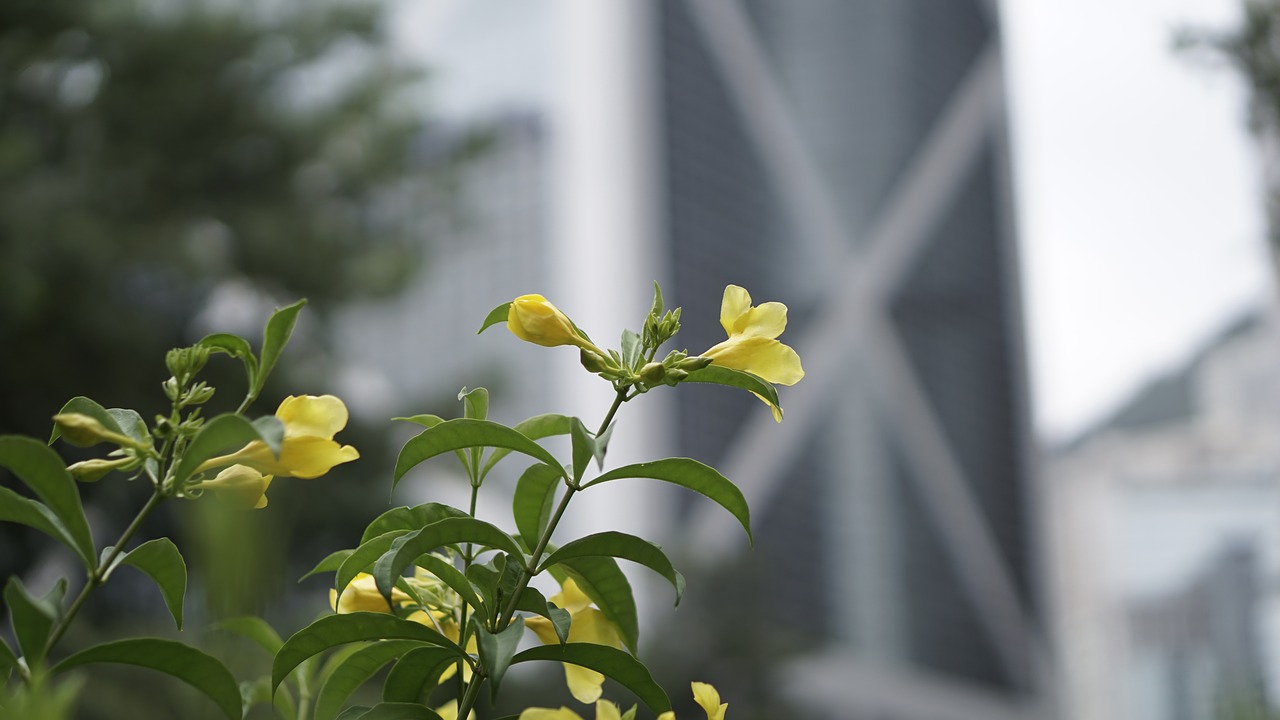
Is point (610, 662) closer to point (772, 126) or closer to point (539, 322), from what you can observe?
point (539, 322)

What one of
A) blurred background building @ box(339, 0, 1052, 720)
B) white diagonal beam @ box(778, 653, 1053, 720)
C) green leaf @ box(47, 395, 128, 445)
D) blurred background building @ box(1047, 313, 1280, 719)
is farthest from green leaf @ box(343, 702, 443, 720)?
white diagonal beam @ box(778, 653, 1053, 720)

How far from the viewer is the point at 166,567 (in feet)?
1.11

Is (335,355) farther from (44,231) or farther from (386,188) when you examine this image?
(44,231)

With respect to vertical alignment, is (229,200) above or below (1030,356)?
below

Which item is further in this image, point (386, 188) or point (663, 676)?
point (663, 676)

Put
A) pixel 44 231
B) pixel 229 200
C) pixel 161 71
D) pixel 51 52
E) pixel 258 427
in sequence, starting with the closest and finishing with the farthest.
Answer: pixel 258 427
pixel 44 231
pixel 51 52
pixel 161 71
pixel 229 200

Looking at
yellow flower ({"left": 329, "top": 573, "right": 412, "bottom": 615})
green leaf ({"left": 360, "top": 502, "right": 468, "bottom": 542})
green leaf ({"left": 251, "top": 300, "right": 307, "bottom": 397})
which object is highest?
green leaf ({"left": 251, "top": 300, "right": 307, "bottom": 397})

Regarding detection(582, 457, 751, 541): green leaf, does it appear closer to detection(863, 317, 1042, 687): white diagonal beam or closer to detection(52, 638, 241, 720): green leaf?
detection(52, 638, 241, 720): green leaf

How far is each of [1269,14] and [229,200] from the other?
2990mm

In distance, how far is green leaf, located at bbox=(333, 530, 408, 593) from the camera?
1.15ft

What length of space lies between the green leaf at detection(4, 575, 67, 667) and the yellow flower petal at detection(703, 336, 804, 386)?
0.62 feet

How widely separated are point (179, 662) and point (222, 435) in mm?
57

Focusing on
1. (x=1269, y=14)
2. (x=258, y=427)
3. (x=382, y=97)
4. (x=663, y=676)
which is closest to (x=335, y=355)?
(x=382, y=97)

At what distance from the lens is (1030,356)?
63.4 ft
